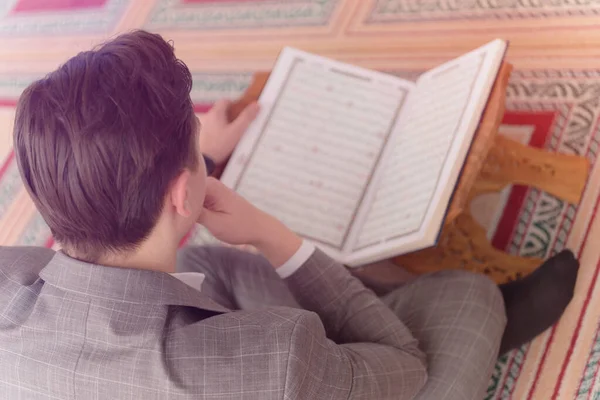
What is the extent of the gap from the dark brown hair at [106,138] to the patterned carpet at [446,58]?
702 millimetres

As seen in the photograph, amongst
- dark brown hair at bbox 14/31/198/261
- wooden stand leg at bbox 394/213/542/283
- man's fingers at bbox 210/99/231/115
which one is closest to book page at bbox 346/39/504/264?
wooden stand leg at bbox 394/213/542/283

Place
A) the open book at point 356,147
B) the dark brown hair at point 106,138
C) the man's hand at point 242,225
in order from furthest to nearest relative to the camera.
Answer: the open book at point 356,147 → the man's hand at point 242,225 → the dark brown hair at point 106,138

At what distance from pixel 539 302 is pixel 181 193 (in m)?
0.63

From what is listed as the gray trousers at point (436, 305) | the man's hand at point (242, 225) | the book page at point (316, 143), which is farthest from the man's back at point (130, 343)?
the book page at point (316, 143)

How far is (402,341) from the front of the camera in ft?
2.47

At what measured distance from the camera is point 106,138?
51cm

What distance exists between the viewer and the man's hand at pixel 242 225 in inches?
30.6

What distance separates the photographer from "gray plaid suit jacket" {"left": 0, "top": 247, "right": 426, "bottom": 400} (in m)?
0.54

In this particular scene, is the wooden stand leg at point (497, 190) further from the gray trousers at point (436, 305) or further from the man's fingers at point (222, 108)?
the man's fingers at point (222, 108)

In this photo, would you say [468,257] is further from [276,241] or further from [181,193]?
[181,193]

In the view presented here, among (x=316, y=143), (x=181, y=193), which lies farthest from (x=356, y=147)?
(x=181, y=193)

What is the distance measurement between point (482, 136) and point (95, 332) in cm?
62

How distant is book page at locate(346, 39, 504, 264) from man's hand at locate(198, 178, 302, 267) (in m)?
0.19

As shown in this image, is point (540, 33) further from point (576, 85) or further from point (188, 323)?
point (188, 323)
